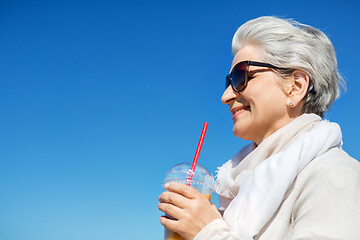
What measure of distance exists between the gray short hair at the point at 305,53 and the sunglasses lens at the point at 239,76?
0.21 m

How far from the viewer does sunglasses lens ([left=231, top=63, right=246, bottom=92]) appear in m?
3.12

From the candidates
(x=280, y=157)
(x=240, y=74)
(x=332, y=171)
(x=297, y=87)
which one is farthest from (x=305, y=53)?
(x=332, y=171)

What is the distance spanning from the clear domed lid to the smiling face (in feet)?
1.96

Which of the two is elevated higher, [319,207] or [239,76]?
[239,76]

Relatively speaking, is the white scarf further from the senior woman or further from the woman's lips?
the woman's lips

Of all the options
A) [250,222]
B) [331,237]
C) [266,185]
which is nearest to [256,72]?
[266,185]

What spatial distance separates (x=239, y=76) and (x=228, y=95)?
8.3 inches

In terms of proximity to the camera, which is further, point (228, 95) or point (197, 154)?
point (228, 95)

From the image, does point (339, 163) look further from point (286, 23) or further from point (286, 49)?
point (286, 23)

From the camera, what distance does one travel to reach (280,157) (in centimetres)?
243

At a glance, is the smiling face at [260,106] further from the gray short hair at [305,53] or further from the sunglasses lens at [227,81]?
the sunglasses lens at [227,81]

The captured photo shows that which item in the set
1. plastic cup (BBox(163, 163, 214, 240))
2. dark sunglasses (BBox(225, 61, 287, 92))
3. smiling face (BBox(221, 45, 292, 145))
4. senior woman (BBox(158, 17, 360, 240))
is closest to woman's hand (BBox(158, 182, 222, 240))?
senior woman (BBox(158, 17, 360, 240))

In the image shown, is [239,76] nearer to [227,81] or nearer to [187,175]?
[227,81]

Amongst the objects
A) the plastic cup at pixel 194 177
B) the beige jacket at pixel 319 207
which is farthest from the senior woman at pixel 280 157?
the plastic cup at pixel 194 177
